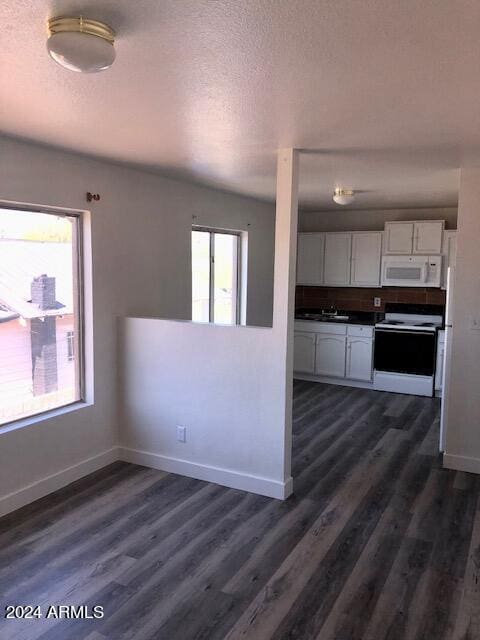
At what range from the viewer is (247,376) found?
362 cm

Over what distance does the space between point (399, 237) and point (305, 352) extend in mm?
1942

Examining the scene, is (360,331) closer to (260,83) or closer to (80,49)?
(260,83)

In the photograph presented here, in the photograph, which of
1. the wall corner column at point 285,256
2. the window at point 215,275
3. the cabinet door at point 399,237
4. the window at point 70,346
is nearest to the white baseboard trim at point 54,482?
the window at point 70,346

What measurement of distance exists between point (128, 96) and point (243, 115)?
61 centimetres

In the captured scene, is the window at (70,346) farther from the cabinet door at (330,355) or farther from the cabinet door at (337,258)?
the cabinet door at (337,258)

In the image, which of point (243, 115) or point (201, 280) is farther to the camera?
point (201, 280)

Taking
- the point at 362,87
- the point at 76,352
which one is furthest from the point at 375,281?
the point at 362,87

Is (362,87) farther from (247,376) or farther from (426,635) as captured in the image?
(426,635)

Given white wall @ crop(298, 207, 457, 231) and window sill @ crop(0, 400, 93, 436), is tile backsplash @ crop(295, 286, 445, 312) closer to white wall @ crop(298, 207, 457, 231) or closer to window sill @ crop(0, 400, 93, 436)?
white wall @ crop(298, 207, 457, 231)

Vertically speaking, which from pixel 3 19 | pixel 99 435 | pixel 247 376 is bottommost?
pixel 99 435

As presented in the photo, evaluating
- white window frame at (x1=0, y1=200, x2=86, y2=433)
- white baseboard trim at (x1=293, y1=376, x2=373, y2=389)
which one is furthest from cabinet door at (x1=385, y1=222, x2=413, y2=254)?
white window frame at (x1=0, y1=200, x2=86, y2=433)

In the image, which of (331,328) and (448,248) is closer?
(448,248)

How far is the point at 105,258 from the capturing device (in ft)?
13.1

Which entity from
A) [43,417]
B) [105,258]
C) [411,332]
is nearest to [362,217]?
[411,332]
